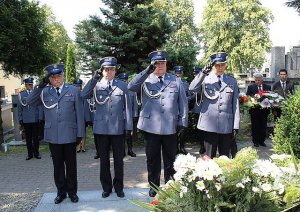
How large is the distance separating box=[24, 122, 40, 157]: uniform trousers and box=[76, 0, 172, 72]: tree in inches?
121

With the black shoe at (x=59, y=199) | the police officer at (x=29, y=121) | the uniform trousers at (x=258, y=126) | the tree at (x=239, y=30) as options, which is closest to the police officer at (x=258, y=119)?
the uniform trousers at (x=258, y=126)

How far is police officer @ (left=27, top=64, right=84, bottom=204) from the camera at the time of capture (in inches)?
202

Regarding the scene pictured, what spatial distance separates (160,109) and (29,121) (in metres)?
4.69

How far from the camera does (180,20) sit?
4931cm

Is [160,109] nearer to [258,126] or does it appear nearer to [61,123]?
[61,123]

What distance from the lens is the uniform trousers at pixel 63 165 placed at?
17.0 ft

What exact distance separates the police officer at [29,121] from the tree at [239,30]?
35.7 m

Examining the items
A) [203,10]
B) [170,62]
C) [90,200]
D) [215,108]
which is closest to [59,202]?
[90,200]

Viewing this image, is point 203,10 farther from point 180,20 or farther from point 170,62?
point 170,62

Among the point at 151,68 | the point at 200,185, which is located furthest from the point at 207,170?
the point at 151,68

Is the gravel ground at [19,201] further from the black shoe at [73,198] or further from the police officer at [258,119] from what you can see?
the police officer at [258,119]

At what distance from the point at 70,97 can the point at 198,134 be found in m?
5.20

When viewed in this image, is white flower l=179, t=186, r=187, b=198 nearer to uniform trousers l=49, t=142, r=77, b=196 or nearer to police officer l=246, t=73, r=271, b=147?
uniform trousers l=49, t=142, r=77, b=196

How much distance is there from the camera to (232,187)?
194cm
